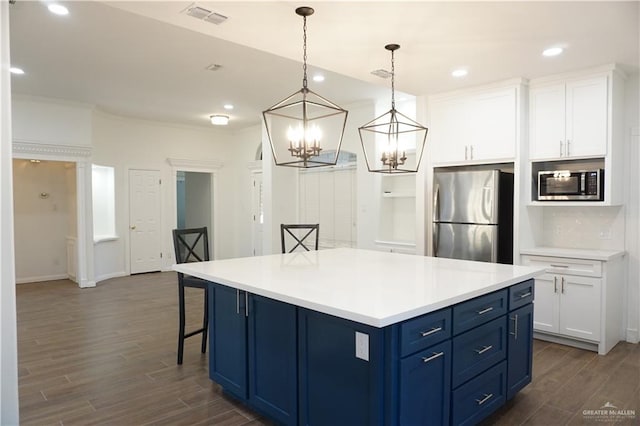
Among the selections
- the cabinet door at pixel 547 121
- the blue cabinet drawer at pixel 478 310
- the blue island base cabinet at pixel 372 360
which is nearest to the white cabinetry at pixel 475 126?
the cabinet door at pixel 547 121

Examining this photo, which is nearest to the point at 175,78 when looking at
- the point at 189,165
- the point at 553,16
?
the point at 189,165

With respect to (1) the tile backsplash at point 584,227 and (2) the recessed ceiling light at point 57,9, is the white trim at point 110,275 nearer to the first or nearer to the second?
(2) the recessed ceiling light at point 57,9

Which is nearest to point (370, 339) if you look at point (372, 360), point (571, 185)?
point (372, 360)

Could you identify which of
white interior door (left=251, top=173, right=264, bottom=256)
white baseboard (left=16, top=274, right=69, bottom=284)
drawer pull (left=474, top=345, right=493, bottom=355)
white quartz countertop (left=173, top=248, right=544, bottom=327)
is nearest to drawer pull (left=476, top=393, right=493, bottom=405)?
drawer pull (left=474, top=345, right=493, bottom=355)

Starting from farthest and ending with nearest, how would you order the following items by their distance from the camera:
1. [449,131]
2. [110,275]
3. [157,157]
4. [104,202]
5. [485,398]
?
[157,157] < [104,202] < [110,275] < [449,131] < [485,398]

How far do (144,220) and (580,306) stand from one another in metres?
7.19

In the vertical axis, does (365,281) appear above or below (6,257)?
below

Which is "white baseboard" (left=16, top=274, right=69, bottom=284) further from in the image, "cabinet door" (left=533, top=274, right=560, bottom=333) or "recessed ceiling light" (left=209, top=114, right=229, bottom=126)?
"cabinet door" (left=533, top=274, right=560, bottom=333)

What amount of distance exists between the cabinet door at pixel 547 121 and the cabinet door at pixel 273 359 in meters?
3.30

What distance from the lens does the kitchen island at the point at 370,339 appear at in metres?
1.88

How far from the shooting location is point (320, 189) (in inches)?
286

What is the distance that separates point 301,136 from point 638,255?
368 centimetres

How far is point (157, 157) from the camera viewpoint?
8.14 metres

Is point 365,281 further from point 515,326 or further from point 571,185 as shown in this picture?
point 571,185
